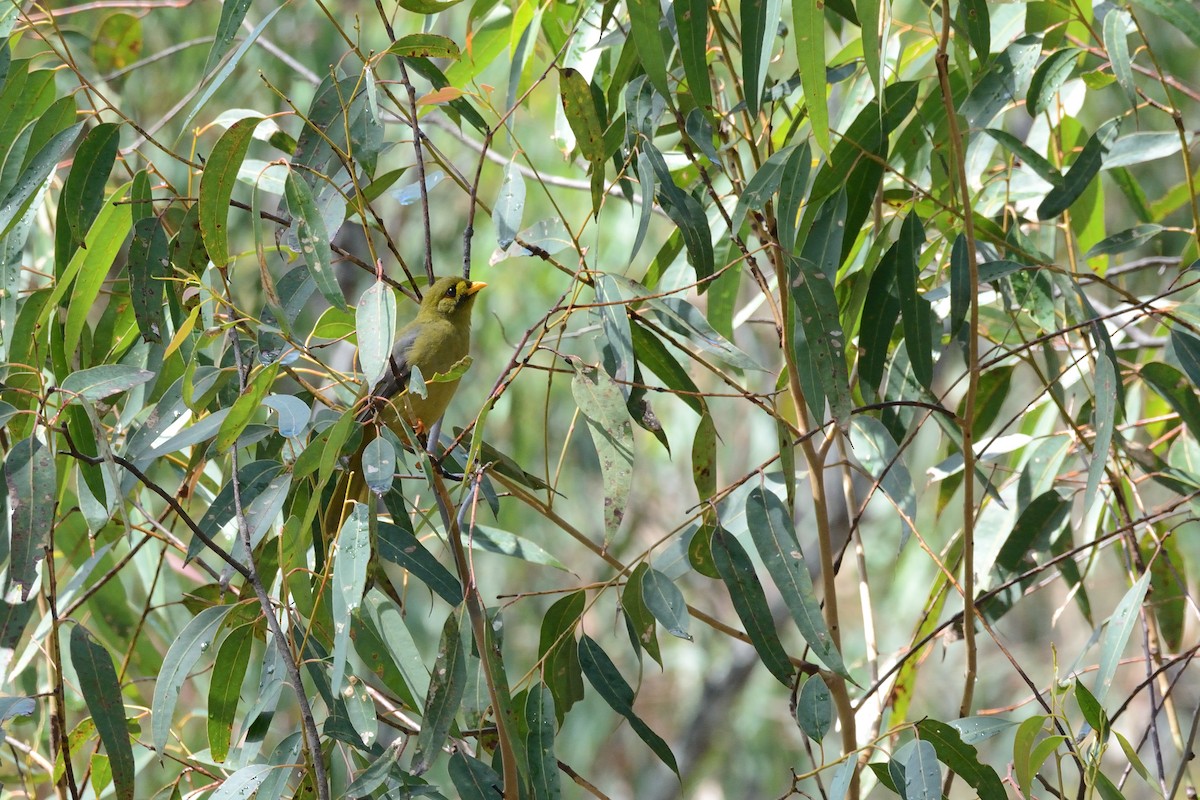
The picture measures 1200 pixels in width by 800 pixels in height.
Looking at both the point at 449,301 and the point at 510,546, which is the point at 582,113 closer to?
the point at 510,546

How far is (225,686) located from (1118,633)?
5.35ft

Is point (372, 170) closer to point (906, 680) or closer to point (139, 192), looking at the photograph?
point (139, 192)

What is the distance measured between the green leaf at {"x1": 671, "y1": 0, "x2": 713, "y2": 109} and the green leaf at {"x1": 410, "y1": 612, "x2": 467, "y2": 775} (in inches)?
39.3

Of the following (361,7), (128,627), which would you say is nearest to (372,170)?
(128,627)

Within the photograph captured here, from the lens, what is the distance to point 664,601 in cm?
195

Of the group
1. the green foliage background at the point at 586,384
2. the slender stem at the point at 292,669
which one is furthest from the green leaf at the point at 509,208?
the slender stem at the point at 292,669

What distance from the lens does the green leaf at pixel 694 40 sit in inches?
81.2

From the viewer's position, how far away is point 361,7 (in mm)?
7078

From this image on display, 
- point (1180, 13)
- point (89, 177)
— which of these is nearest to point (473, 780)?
point (89, 177)

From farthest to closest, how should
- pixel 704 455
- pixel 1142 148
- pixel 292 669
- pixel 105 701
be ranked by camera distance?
1. pixel 1142 148
2. pixel 704 455
3. pixel 105 701
4. pixel 292 669

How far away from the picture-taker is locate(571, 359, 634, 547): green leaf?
75.3 inches

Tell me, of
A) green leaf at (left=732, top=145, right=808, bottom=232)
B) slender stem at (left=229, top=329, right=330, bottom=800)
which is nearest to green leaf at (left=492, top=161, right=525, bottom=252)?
green leaf at (left=732, top=145, right=808, bottom=232)

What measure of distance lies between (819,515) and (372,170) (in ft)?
3.40

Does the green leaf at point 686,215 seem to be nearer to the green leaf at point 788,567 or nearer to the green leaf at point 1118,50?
the green leaf at point 788,567
